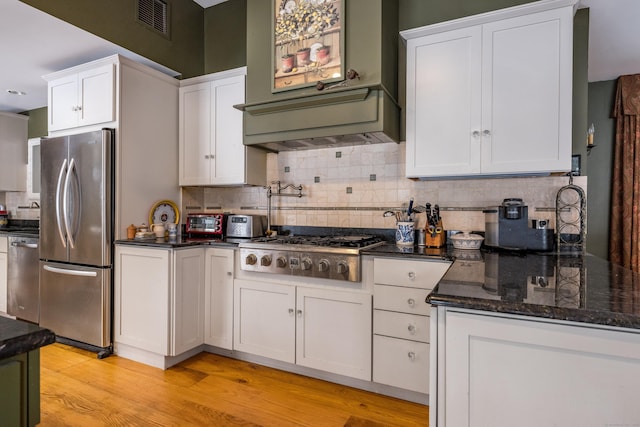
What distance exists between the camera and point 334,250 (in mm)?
2137

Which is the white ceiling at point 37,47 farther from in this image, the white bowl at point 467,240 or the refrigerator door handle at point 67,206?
the white bowl at point 467,240

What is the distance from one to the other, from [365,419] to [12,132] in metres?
5.21

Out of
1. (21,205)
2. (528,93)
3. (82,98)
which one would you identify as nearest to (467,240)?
(528,93)

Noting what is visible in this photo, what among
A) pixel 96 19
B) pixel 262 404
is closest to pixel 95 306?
pixel 262 404

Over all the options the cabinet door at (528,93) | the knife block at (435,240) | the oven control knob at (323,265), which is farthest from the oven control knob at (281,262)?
the cabinet door at (528,93)

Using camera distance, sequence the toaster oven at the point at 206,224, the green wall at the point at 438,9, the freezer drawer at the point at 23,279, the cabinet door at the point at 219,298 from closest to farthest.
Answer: the green wall at the point at 438,9
the cabinet door at the point at 219,298
the toaster oven at the point at 206,224
the freezer drawer at the point at 23,279

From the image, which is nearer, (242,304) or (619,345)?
(619,345)

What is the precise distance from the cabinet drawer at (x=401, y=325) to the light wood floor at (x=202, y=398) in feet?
1.37

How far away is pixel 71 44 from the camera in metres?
2.59

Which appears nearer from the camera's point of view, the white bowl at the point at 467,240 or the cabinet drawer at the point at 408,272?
the cabinet drawer at the point at 408,272

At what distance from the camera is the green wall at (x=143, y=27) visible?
7.66 feet

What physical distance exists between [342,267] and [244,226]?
109cm

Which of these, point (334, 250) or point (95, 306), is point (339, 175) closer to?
point (334, 250)

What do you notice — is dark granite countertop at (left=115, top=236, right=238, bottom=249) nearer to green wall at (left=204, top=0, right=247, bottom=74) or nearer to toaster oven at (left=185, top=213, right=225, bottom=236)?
toaster oven at (left=185, top=213, right=225, bottom=236)
